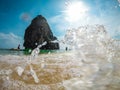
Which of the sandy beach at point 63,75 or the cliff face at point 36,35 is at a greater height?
the cliff face at point 36,35

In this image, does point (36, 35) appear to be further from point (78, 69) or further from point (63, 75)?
point (63, 75)

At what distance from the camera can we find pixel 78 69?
11.1m

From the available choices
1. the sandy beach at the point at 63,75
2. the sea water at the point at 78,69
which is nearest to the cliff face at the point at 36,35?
the sea water at the point at 78,69

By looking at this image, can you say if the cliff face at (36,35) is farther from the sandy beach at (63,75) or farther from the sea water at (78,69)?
the sandy beach at (63,75)

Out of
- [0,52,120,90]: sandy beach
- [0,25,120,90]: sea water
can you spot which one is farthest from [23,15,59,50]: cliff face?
[0,52,120,90]: sandy beach

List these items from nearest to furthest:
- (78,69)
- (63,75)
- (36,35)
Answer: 1. (63,75)
2. (78,69)
3. (36,35)

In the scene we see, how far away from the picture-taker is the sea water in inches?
374

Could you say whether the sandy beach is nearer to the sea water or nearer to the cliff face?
the sea water

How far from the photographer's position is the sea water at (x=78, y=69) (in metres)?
9.50

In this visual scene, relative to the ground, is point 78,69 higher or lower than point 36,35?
lower

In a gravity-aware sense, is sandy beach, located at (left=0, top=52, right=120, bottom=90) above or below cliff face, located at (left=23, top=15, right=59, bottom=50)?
below

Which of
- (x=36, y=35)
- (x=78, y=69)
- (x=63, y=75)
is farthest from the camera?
→ (x=36, y=35)

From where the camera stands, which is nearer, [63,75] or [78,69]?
[63,75]

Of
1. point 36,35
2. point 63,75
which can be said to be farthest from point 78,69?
point 36,35
